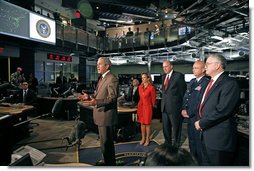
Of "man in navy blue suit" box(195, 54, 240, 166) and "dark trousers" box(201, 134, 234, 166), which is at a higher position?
"man in navy blue suit" box(195, 54, 240, 166)

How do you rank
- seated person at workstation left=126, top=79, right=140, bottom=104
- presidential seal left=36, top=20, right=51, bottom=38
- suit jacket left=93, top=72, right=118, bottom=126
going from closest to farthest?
suit jacket left=93, top=72, right=118, bottom=126, seated person at workstation left=126, top=79, right=140, bottom=104, presidential seal left=36, top=20, right=51, bottom=38

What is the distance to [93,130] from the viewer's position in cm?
417

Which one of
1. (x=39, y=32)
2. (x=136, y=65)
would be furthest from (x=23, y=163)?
(x=136, y=65)

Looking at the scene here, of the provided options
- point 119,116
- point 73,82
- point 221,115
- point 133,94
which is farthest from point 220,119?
point 73,82

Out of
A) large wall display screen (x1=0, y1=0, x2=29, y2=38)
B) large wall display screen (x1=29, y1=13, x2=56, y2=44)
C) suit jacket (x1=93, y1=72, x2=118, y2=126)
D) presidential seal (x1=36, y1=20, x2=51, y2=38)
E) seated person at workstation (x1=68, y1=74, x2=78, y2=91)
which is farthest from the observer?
seated person at workstation (x1=68, y1=74, x2=78, y2=91)

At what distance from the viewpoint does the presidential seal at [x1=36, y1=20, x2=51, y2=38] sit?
6173 millimetres

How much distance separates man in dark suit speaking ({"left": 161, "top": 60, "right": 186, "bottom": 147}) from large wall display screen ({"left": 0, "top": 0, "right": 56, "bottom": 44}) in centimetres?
468

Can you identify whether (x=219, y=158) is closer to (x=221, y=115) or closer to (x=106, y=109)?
(x=221, y=115)

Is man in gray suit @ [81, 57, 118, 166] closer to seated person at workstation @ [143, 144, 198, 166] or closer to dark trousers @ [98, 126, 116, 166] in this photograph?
dark trousers @ [98, 126, 116, 166]

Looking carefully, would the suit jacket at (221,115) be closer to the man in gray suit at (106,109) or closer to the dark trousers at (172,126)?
the man in gray suit at (106,109)

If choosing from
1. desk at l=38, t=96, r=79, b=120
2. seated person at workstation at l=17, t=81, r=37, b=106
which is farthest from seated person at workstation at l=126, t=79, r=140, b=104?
seated person at workstation at l=17, t=81, r=37, b=106

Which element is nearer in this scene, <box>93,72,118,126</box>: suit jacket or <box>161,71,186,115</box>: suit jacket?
<box>93,72,118,126</box>: suit jacket

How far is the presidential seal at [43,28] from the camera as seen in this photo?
6.17 metres

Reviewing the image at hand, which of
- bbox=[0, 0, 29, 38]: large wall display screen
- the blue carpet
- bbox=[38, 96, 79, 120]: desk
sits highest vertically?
bbox=[0, 0, 29, 38]: large wall display screen
